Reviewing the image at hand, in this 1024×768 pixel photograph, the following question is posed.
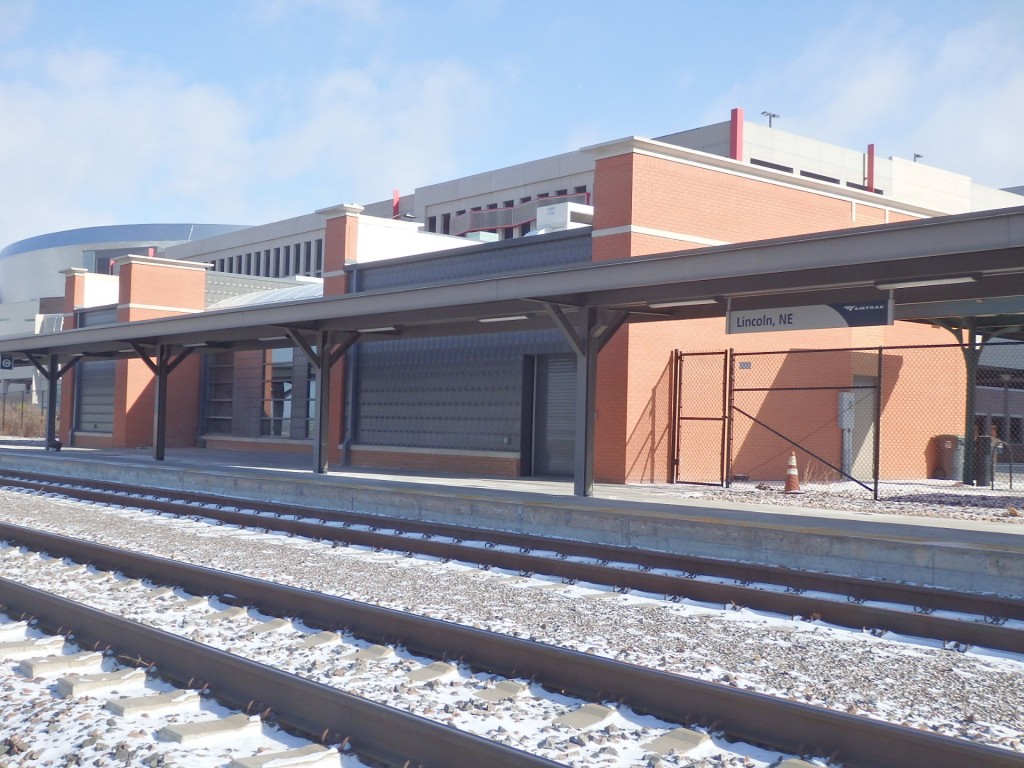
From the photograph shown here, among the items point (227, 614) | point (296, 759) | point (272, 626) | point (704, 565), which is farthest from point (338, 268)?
point (296, 759)

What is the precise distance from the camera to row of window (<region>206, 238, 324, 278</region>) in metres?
58.3

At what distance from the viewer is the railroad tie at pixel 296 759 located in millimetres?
4844

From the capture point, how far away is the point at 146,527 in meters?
15.0

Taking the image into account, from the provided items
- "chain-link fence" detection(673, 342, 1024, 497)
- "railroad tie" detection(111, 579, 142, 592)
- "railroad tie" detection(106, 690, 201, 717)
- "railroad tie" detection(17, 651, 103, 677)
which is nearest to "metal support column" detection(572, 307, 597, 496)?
"chain-link fence" detection(673, 342, 1024, 497)

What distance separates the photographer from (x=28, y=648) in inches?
284

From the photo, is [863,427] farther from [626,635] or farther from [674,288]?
[626,635]

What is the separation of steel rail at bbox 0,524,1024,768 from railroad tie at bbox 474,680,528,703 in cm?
23

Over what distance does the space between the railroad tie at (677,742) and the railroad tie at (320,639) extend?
290 centimetres

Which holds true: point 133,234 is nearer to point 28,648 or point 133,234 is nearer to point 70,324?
point 70,324

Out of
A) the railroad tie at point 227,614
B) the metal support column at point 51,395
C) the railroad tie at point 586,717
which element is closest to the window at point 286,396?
the metal support column at point 51,395

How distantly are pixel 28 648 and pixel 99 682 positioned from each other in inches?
51.9

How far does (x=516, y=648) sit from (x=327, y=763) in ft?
6.20

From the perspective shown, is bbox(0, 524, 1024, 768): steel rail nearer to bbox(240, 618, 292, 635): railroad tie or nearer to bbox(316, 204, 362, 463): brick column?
bbox(240, 618, 292, 635): railroad tie

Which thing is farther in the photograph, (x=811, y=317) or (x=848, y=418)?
(x=848, y=418)
